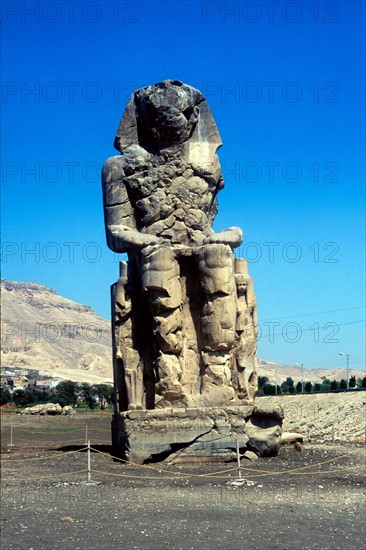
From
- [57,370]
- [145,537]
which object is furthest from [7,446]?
[57,370]

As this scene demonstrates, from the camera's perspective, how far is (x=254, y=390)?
10555mm

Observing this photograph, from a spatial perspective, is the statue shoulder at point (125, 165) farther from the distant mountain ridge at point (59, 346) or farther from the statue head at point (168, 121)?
the distant mountain ridge at point (59, 346)

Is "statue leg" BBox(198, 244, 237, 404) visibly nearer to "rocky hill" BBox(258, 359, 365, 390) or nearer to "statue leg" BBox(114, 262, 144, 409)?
"statue leg" BBox(114, 262, 144, 409)

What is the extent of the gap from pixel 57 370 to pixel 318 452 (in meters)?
87.7

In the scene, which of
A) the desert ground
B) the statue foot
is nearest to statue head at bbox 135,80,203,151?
the statue foot

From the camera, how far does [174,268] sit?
9891mm

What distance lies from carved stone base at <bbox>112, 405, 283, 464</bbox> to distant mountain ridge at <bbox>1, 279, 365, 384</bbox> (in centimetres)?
7611

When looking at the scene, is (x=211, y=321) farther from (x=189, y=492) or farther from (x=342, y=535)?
(x=342, y=535)

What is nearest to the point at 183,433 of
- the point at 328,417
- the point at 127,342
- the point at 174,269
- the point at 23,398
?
the point at 127,342

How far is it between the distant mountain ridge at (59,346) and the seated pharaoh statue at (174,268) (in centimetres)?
7545

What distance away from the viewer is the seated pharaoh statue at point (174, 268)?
988cm

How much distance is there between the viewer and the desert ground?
5.74 m

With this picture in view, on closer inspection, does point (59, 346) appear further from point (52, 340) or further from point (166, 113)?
point (166, 113)

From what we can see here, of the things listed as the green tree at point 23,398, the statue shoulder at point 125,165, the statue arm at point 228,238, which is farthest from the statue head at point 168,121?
the green tree at point 23,398
